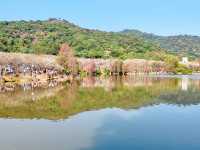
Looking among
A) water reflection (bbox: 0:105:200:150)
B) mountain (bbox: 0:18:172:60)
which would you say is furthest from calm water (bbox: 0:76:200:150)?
mountain (bbox: 0:18:172:60)

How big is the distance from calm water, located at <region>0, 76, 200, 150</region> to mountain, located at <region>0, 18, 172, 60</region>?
59595mm

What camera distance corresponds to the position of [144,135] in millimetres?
18547

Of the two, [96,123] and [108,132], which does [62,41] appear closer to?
[96,123]

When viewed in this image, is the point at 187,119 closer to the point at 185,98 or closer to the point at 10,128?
the point at 10,128

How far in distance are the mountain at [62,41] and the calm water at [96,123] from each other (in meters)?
59.6

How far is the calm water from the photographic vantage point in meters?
16.5

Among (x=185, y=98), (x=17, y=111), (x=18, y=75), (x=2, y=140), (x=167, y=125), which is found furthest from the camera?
(x=18, y=75)

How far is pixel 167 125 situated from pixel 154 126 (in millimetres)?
833

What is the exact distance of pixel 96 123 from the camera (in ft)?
73.7

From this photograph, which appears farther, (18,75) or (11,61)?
(11,61)

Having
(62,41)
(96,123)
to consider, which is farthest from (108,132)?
(62,41)

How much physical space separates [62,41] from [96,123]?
96694mm

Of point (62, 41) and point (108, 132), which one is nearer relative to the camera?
point (108, 132)

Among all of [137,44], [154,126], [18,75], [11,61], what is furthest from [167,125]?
[137,44]
